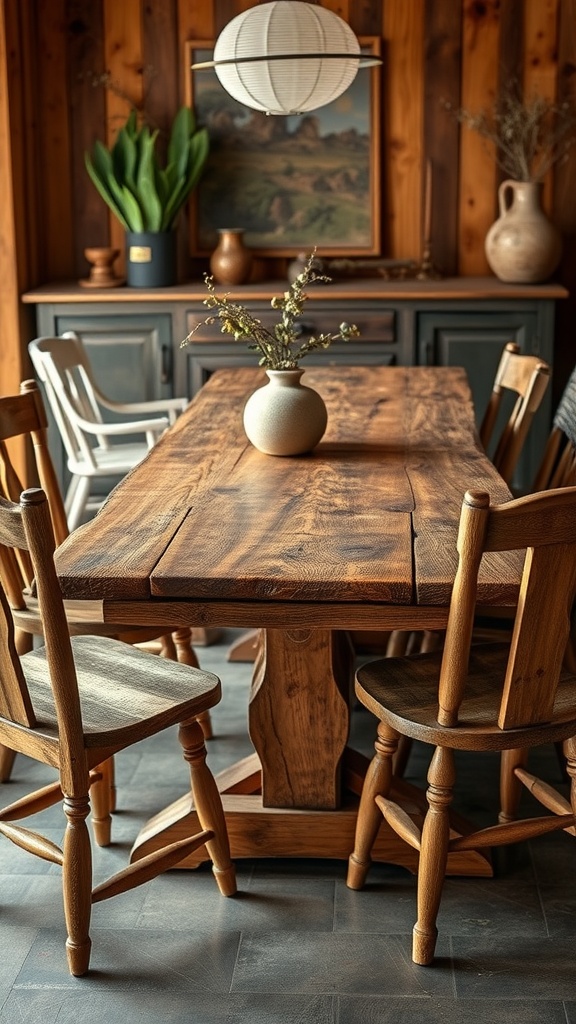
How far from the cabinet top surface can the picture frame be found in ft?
1.11

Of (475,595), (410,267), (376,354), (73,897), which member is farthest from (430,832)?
(410,267)

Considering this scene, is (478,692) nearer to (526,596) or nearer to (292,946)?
(526,596)

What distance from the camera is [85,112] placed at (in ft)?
16.1

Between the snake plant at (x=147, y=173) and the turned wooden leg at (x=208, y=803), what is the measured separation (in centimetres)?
272

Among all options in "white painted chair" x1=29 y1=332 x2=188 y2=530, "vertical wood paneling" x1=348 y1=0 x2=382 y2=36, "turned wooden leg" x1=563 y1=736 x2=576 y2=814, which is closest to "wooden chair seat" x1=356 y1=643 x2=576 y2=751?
"turned wooden leg" x1=563 y1=736 x2=576 y2=814

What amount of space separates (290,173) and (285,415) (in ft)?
7.72

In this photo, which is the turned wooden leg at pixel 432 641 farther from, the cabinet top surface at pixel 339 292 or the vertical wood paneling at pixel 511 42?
the vertical wood paneling at pixel 511 42

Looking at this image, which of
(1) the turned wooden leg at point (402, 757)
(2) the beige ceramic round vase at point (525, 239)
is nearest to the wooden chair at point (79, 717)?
(1) the turned wooden leg at point (402, 757)

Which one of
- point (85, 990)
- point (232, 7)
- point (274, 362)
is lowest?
point (85, 990)

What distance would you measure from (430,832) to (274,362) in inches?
45.1

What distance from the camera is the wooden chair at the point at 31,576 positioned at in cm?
267

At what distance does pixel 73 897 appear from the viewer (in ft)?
7.09

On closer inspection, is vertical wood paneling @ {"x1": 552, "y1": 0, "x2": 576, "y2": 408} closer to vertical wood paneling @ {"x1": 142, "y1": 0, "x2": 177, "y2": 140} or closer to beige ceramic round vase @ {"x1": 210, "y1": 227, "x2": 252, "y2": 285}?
beige ceramic round vase @ {"x1": 210, "y1": 227, "x2": 252, "y2": 285}

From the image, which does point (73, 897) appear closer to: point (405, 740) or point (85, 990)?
point (85, 990)
